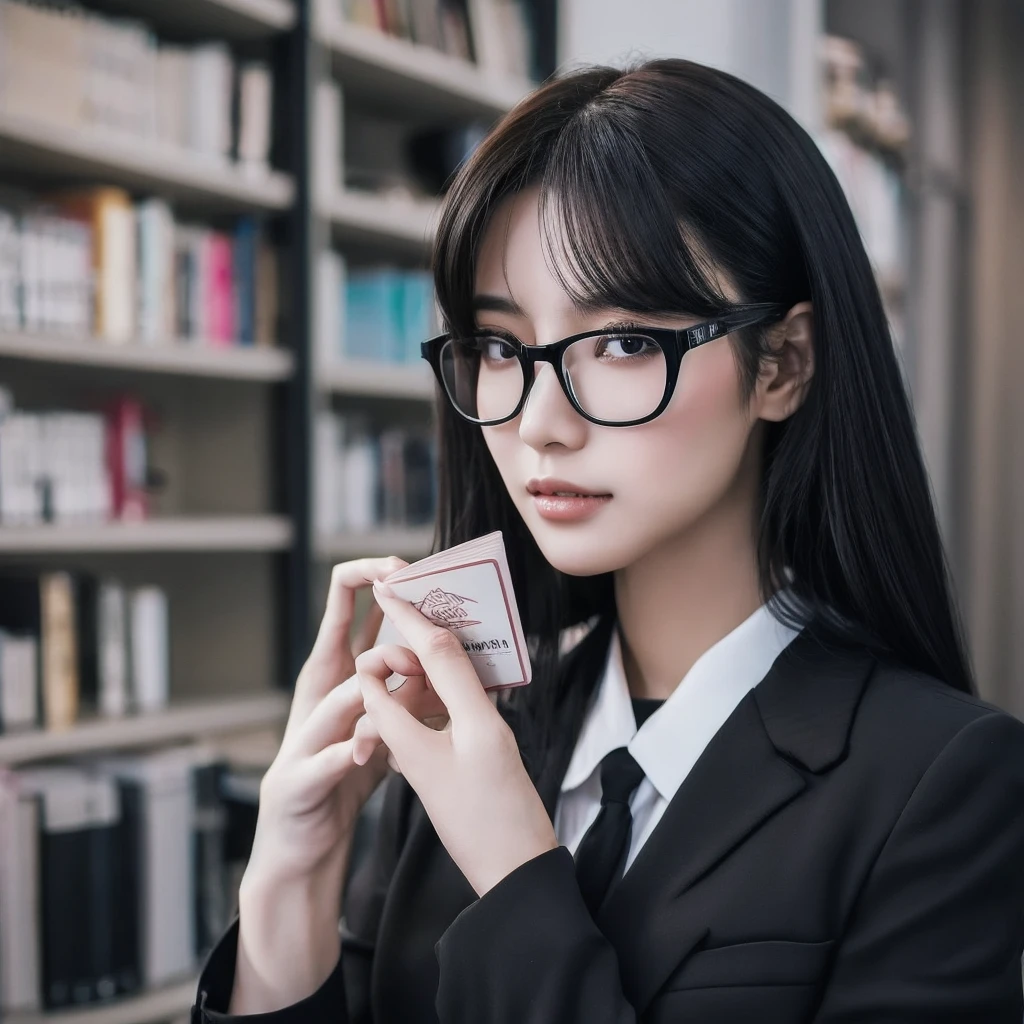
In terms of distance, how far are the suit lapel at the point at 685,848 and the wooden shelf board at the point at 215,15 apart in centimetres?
197

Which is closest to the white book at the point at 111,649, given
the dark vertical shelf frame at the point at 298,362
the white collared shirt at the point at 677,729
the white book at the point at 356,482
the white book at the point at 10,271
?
the dark vertical shelf frame at the point at 298,362

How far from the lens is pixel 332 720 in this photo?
38.3 inches

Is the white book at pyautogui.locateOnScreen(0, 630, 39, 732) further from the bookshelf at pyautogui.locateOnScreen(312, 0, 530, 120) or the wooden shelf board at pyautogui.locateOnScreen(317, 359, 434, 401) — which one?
the bookshelf at pyautogui.locateOnScreen(312, 0, 530, 120)

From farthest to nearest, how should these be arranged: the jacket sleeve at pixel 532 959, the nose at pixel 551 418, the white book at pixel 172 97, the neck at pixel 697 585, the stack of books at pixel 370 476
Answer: the stack of books at pixel 370 476 → the white book at pixel 172 97 → the neck at pixel 697 585 → the nose at pixel 551 418 → the jacket sleeve at pixel 532 959

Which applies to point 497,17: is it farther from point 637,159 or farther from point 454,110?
point 637,159

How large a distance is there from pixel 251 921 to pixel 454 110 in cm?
238

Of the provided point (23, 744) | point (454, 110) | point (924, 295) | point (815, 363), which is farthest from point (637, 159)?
point (924, 295)

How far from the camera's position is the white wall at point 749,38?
7.74ft

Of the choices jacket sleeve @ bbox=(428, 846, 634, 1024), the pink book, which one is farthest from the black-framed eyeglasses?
the pink book

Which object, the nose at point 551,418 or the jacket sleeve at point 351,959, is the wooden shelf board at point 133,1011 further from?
the nose at point 551,418

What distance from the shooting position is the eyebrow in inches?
36.0

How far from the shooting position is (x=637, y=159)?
0.87 m

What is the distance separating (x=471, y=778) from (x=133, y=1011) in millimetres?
1564

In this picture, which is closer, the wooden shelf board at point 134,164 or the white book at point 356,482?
the wooden shelf board at point 134,164
